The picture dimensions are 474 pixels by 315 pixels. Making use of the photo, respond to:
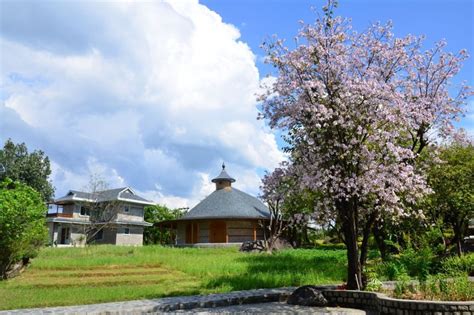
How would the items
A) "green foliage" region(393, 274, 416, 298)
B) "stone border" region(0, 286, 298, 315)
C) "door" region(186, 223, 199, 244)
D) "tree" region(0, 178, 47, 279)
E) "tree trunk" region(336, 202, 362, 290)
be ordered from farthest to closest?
1. "door" region(186, 223, 199, 244)
2. "tree" region(0, 178, 47, 279)
3. "tree trunk" region(336, 202, 362, 290)
4. "green foliage" region(393, 274, 416, 298)
5. "stone border" region(0, 286, 298, 315)

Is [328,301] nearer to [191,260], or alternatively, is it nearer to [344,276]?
[344,276]

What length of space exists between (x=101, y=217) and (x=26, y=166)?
1759 centimetres

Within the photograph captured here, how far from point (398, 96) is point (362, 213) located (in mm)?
3905

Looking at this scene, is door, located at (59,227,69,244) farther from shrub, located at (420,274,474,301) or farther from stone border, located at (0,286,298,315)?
shrub, located at (420,274,474,301)

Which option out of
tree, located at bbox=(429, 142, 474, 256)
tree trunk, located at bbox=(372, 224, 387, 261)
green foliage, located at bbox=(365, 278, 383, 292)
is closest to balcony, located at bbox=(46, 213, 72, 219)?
tree trunk, located at bbox=(372, 224, 387, 261)

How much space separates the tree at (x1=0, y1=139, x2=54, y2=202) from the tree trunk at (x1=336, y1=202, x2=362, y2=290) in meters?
44.7

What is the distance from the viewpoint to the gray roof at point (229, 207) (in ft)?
113

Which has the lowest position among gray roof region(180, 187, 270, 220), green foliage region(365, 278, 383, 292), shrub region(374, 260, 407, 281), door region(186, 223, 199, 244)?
green foliage region(365, 278, 383, 292)

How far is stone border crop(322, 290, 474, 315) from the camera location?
9.19 meters

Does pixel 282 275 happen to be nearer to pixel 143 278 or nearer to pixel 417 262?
pixel 417 262

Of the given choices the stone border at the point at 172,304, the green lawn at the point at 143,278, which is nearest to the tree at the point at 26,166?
the green lawn at the point at 143,278

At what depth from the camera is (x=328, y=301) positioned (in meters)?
12.4

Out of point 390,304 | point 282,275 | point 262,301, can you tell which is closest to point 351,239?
point 390,304

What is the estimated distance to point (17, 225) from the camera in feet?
53.5
